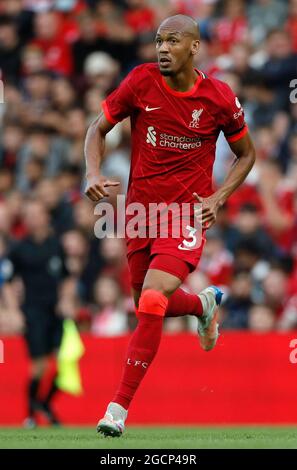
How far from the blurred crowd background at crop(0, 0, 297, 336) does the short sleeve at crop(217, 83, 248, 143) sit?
4.87 m

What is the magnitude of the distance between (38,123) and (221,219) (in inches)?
119

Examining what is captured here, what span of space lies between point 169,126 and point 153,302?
125 centimetres

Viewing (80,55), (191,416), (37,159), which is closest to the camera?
(191,416)

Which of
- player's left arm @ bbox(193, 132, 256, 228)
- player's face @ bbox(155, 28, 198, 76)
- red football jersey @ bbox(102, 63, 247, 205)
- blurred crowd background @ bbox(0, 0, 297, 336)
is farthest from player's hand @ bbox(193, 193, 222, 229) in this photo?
blurred crowd background @ bbox(0, 0, 297, 336)

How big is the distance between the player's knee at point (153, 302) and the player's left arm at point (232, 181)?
2.13 feet

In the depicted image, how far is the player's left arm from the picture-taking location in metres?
8.51

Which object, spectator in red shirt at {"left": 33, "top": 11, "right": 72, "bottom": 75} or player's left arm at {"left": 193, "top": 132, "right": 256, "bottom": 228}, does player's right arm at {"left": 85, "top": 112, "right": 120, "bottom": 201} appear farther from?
spectator in red shirt at {"left": 33, "top": 11, "right": 72, "bottom": 75}

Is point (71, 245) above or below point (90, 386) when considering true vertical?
above

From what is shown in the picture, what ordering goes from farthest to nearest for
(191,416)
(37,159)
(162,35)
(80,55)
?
1. (80,55)
2. (37,159)
3. (191,416)
4. (162,35)

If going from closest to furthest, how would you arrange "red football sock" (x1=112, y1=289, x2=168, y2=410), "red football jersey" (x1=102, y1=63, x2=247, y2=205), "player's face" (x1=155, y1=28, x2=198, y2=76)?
"red football sock" (x1=112, y1=289, x2=168, y2=410) < "player's face" (x1=155, y1=28, x2=198, y2=76) < "red football jersey" (x1=102, y1=63, x2=247, y2=205)

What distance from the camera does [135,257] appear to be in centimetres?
881

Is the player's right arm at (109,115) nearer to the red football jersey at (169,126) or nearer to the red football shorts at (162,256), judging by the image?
the red football jersey at (169,126)

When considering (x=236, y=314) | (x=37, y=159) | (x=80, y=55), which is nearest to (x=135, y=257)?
(x=236, y=314)

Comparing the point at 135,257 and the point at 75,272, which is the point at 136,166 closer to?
the point at 135,257
